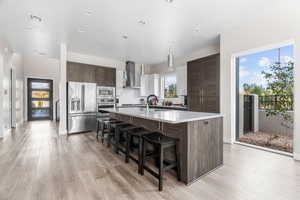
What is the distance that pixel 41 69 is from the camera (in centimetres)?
730

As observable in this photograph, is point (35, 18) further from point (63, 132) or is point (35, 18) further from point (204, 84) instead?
point (204, 84)

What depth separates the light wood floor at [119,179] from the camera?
1.67 m

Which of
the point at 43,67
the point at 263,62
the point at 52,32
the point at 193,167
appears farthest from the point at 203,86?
the point at 43,67

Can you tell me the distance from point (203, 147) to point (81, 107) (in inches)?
159

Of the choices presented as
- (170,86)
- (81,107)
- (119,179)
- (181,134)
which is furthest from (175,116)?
(170,86)

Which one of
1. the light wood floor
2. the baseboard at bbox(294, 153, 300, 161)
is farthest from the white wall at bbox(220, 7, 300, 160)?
the light wood floor

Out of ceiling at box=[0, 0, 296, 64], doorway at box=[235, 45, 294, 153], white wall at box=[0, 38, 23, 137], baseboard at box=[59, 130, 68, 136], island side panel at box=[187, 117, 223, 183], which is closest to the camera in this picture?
island side panel at box=[187, 117, 223, 183]

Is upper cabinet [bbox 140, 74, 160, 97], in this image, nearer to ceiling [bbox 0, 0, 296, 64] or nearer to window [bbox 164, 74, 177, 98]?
window [bbox 164, 74, 177, 98]

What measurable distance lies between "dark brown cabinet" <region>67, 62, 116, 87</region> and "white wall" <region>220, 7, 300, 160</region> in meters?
3.81

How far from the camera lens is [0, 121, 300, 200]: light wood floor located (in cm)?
167

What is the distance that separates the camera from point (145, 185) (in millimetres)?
1857

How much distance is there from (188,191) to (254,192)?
0.80 meters

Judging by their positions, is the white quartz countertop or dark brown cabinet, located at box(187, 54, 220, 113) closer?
the white quartz countertop

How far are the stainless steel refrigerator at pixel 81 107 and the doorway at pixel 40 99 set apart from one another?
4.28 metres
